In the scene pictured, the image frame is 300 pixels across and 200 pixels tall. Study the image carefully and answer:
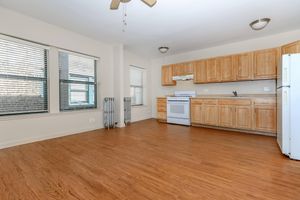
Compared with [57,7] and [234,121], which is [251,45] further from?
[57,7]

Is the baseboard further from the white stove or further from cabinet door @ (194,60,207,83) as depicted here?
cabinet door @ (194,60,207,83)

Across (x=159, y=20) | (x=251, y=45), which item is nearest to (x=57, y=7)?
(x=159, y=20)

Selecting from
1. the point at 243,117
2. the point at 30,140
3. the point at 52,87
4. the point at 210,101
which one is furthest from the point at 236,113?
the point at 30,140

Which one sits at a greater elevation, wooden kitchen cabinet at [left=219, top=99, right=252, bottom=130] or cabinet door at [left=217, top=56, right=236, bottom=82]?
cabinet door at [left=217, top=56, right=236, bottom=82]

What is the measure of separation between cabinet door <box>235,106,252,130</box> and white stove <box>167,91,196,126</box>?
1.44 metres

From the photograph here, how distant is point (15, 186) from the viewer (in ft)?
5.68

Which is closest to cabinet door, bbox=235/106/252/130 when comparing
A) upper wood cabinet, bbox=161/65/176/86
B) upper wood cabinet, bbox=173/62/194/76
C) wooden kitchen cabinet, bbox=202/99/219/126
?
wooden kitchen cabinet, bbox=202/99/219/126

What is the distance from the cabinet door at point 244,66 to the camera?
4.26m

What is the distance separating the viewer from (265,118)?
12.6 feet

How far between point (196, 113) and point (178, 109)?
25.8 inches

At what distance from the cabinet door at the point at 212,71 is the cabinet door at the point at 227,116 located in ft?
3.21

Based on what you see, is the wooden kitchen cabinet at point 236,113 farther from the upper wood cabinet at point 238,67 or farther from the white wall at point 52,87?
the white wall at point 52,87

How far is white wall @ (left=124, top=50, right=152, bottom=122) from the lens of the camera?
588 centimetres

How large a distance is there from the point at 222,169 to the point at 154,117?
4950mm
